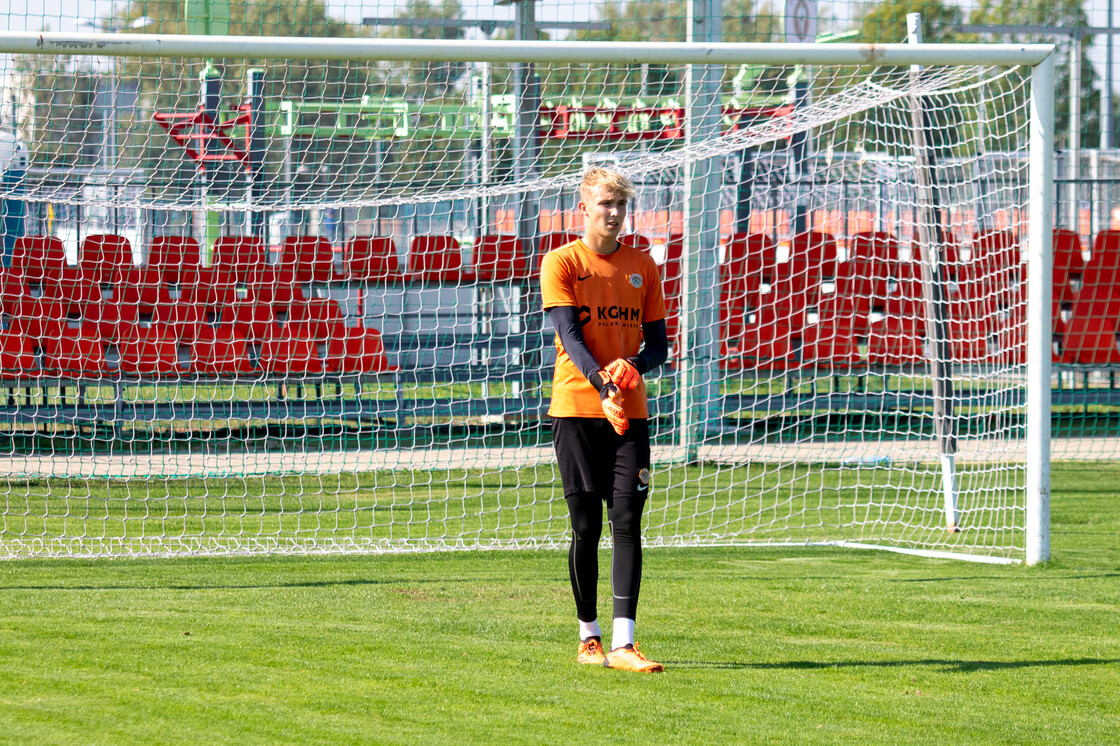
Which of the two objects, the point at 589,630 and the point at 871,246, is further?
the point at 871,246

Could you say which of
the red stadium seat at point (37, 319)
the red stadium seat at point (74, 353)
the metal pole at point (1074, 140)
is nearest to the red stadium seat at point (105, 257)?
the red stadium seat at point (37, 319)

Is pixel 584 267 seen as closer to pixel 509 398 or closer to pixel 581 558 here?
pixel 581 558

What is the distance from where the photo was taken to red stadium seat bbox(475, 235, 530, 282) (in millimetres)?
11102

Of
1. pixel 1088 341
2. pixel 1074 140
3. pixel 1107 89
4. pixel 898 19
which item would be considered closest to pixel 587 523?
pixel 1107 89

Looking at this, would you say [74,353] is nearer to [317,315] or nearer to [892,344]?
[317,315]

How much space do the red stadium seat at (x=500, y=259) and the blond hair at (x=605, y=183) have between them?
7016mm

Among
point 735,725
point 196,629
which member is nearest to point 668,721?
point 735,725

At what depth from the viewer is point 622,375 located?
3.74 m

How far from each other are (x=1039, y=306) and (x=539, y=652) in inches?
133

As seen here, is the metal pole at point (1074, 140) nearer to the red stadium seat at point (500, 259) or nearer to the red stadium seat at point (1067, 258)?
the red stadium seat at point (1067, 258)

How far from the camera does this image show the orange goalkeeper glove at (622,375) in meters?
3.74

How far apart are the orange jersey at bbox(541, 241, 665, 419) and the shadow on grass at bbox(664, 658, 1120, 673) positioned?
884 millimetres

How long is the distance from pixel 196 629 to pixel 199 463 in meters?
5.04

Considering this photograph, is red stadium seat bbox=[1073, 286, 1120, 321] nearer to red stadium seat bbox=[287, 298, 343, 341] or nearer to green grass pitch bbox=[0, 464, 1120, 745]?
green grass pitch bbox=[0, 464, 1120, 745]
